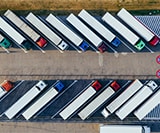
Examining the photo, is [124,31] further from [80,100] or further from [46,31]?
[80,100]

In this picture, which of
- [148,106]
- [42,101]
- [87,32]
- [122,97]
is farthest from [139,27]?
[42,101]

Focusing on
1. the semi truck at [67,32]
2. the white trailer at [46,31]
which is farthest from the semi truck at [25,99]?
the semi truck at [67,32]

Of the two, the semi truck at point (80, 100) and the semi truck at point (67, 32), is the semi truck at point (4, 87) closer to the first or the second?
the semi truck at point (80, 100)

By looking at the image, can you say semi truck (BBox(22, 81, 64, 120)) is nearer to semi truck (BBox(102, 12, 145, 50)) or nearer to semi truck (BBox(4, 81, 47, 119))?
semi truck (BBox(4, 81, 47, 119))

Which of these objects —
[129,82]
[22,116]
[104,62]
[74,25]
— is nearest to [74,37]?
[74,25]

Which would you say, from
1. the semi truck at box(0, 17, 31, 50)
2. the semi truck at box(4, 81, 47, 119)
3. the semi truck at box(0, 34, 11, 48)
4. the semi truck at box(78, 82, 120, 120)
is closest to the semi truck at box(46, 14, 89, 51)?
the semi truck at box(0, 17, 31, 50)

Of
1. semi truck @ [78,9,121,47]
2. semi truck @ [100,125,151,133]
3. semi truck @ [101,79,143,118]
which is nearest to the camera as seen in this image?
semi truck @ [100,125,151,133]
